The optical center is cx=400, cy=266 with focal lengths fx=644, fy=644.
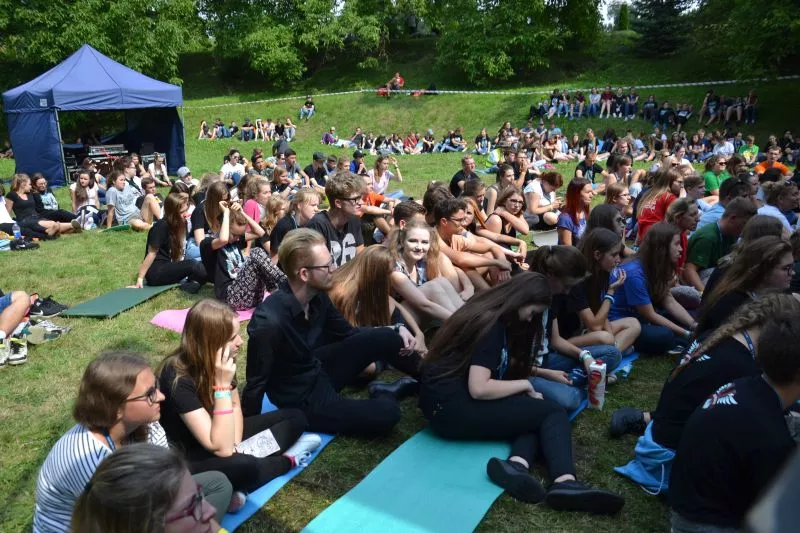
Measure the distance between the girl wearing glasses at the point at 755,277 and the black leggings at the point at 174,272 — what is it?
17.7 feet

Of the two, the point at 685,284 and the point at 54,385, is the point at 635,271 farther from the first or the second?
the point at 54,385

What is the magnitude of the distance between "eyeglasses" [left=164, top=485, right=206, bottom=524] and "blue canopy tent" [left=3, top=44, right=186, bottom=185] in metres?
16.6

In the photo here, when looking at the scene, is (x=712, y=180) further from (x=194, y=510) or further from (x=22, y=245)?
(x=22, y=245)

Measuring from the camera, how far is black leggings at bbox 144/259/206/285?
7.46 meters

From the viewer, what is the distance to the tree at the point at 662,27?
3134 centimetres

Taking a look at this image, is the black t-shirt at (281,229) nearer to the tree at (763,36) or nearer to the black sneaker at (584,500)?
the black sneaker at (584,500)

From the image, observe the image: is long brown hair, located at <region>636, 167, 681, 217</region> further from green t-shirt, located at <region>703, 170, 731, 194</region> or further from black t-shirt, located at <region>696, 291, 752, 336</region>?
black t-shirt, located at <region>696, 291, 752, 336</region>

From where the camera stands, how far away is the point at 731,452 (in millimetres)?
2605

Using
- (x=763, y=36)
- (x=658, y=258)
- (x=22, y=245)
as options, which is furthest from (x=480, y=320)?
(x=763, y=36)

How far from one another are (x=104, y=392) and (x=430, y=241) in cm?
352

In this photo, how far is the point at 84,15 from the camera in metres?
28.7

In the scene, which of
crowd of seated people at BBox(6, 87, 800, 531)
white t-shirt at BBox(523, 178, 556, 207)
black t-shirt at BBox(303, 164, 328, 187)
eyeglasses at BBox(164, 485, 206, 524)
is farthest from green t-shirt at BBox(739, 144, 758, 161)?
eyeglasses at BBox(164, 485, 206, 524)

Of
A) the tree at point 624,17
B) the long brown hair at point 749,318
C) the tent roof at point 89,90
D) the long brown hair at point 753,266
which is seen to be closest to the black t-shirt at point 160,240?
the long brown hair at point 753,266

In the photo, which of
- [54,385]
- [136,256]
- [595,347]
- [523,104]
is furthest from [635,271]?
[523,104]
